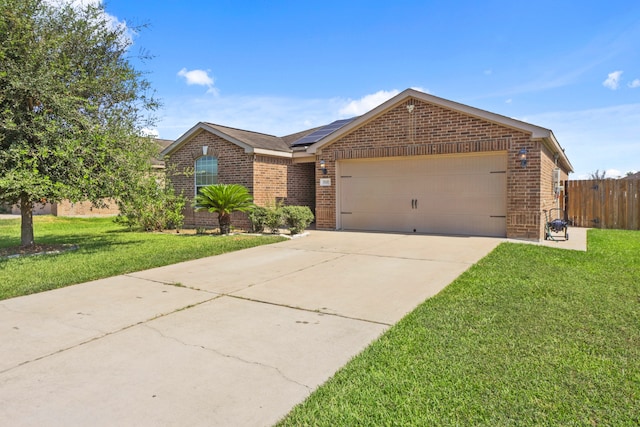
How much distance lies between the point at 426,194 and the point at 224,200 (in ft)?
20.0

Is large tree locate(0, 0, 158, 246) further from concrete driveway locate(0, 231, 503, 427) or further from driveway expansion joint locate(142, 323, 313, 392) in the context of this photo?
driveway expansion joint locate(142, 323, 313, 392)

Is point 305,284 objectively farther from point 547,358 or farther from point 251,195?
point 251,195

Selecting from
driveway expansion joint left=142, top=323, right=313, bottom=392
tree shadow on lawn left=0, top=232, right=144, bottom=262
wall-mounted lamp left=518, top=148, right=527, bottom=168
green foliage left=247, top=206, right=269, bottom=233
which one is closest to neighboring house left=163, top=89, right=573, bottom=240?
wall-mounted lamp left=518, top=148, right=527, bottom=168

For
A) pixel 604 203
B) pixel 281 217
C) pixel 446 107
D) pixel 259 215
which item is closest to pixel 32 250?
pixel 259 215

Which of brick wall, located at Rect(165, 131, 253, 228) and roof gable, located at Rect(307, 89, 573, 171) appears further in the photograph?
brick wall, located at Rect(165, 131, 253, 228)

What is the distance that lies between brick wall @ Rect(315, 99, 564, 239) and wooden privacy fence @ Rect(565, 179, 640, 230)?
454cm

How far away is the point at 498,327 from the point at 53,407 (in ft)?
12.4

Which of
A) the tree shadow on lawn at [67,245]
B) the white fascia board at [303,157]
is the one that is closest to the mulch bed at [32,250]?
the tree shadow on lawn at [67,245]

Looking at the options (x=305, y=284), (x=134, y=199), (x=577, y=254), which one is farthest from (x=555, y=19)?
(x=134, y=199)

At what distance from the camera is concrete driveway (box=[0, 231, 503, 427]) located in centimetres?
261

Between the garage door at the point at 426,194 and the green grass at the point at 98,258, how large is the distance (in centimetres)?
349

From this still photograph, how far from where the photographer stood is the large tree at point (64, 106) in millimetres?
7453

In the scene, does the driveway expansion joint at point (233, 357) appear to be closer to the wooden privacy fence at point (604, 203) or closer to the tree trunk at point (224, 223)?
the tree trunk at point (224, 223)

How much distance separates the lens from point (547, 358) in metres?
3.15
